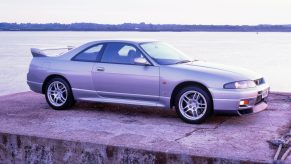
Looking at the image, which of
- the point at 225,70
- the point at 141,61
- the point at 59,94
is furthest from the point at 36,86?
the point at 225,70

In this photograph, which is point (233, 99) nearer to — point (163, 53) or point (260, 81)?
point (260, 81)

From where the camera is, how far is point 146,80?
785cm

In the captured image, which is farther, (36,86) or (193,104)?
(36,86)

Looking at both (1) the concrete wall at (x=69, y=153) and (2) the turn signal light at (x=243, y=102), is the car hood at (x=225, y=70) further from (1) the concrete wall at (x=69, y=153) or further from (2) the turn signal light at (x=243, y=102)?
(1) the concrete wall at (x=69, y=153)

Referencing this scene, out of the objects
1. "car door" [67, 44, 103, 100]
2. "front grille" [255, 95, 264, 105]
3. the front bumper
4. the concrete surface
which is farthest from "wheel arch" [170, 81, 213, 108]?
"car door" [67, 44, 103, 100]

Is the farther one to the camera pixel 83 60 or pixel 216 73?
pixel 83 60

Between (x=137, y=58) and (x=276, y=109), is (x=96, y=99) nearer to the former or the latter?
(x=137, y=58)

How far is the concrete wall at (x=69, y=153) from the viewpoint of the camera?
19.8 feet

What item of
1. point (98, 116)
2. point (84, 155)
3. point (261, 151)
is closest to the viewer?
point (261, 151)

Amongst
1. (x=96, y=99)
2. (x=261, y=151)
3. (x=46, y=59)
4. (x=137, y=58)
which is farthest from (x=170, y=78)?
(x=46, y=59)

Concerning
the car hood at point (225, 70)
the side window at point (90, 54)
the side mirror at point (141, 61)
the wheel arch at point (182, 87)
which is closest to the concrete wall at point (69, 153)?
the wheel arch at point (182, 87)

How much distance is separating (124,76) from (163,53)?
893 mm

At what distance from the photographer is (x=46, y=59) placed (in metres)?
9.08

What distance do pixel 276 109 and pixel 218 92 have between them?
7.34 ft
